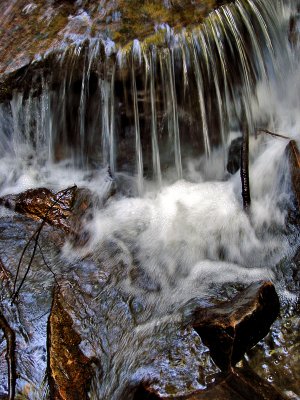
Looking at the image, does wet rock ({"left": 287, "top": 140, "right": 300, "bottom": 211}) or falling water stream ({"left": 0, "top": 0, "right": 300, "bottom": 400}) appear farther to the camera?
wet rock ({"left": 287, "top": 140, "right": 300, "bottom": 211})

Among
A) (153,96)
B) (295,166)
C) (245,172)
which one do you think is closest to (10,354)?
(245,172)

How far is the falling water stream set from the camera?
141 inches

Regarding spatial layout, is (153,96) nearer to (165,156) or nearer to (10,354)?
(165,156)

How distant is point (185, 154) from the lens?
16.4 feet

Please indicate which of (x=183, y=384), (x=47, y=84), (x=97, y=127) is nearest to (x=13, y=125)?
(x=47, y=84)

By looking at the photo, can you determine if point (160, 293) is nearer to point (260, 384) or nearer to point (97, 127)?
point (260, 384)

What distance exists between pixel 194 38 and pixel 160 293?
2729mm

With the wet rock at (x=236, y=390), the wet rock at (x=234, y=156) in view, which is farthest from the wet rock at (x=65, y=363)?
the wet rock at (x=234, y=156)

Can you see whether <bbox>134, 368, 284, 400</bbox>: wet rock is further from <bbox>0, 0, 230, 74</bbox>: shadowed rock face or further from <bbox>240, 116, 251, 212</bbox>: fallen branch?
<bbox>0, 0, 230, 74</bbox>: shadowed rock face

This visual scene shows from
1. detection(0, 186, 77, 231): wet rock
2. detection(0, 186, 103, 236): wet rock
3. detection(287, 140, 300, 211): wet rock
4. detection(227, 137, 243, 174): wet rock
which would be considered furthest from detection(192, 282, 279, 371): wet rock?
detection(227, 137, 243, 174): wet rock

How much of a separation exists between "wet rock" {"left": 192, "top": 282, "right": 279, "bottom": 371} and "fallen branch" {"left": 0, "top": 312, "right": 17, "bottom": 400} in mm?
1201

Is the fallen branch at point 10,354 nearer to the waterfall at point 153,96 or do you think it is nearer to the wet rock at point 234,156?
the waterfall at point 153,96

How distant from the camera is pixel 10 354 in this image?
2.82 metres

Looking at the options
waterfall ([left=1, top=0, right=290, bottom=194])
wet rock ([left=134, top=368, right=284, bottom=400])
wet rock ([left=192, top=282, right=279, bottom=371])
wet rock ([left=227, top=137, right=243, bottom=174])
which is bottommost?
wet rock ([left=134, top=368, right=284, bottom=400])
